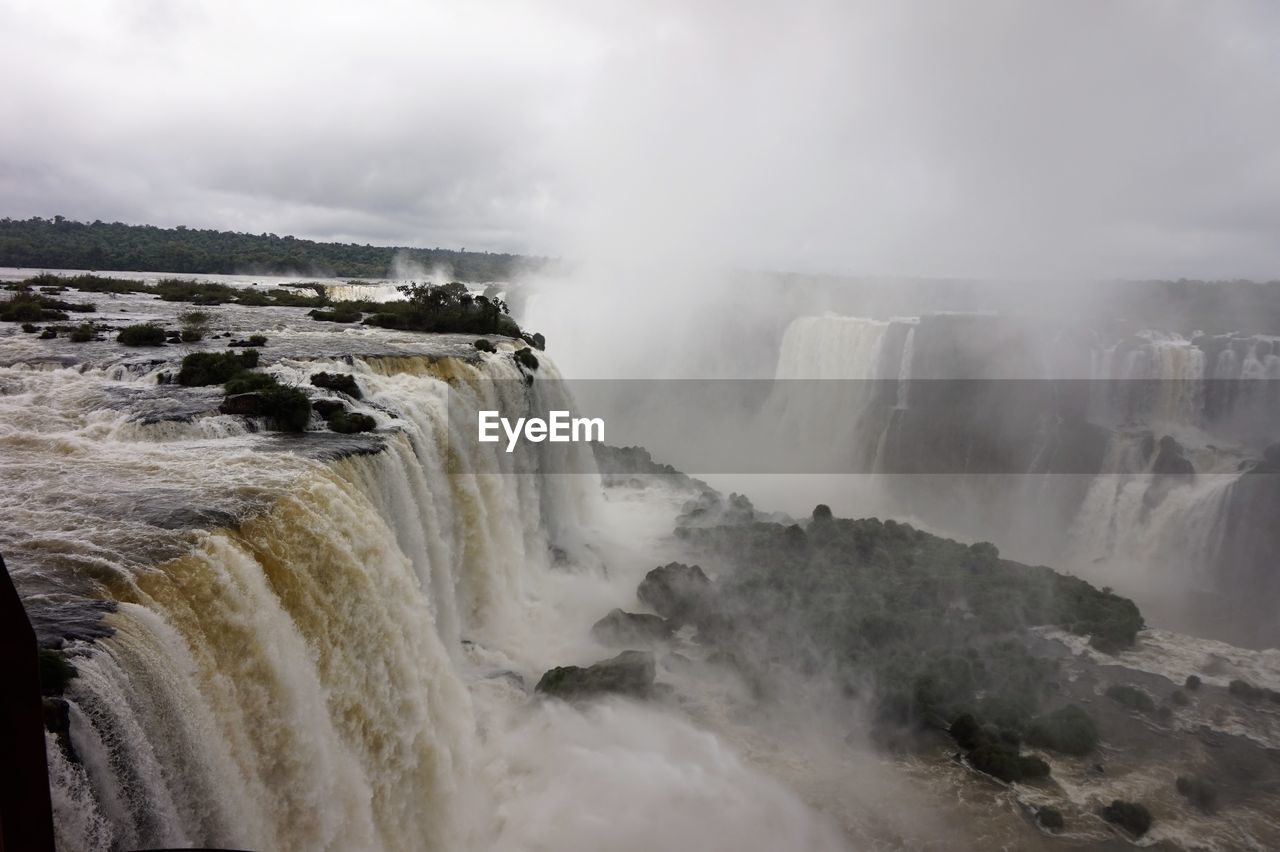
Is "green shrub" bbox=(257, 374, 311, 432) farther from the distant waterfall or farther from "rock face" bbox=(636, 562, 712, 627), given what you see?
"rock face" bbox=(636, 562, 712, 627)

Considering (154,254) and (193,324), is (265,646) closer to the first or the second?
(193,324)

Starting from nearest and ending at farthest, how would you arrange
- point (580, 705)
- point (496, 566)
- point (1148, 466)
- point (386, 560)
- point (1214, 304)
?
point (386, 560) → point (580, 705) → point (496, 566) → point (1148, 466) → point (1214, 304)

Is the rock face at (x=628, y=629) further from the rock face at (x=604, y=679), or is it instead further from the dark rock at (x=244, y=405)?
the dark rock at (x=244, y=405)

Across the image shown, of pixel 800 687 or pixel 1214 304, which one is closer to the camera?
pixel 800 687

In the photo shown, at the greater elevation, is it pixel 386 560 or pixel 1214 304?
pixel 1214 304

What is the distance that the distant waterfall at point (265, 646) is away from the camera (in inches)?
196

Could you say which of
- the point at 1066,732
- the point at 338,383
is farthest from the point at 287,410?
the point at 1066,732

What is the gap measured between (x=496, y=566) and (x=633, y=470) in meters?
15.7

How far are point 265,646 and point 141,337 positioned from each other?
1412 cm

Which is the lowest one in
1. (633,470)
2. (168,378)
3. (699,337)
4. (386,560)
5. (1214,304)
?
(633,470)

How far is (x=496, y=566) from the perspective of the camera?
15.8 meters

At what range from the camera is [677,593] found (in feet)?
59.3

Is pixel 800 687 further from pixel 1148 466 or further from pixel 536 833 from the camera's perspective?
pixel 1148 466

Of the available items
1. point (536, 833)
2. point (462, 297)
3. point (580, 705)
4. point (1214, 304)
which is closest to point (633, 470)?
point (462, 297)
